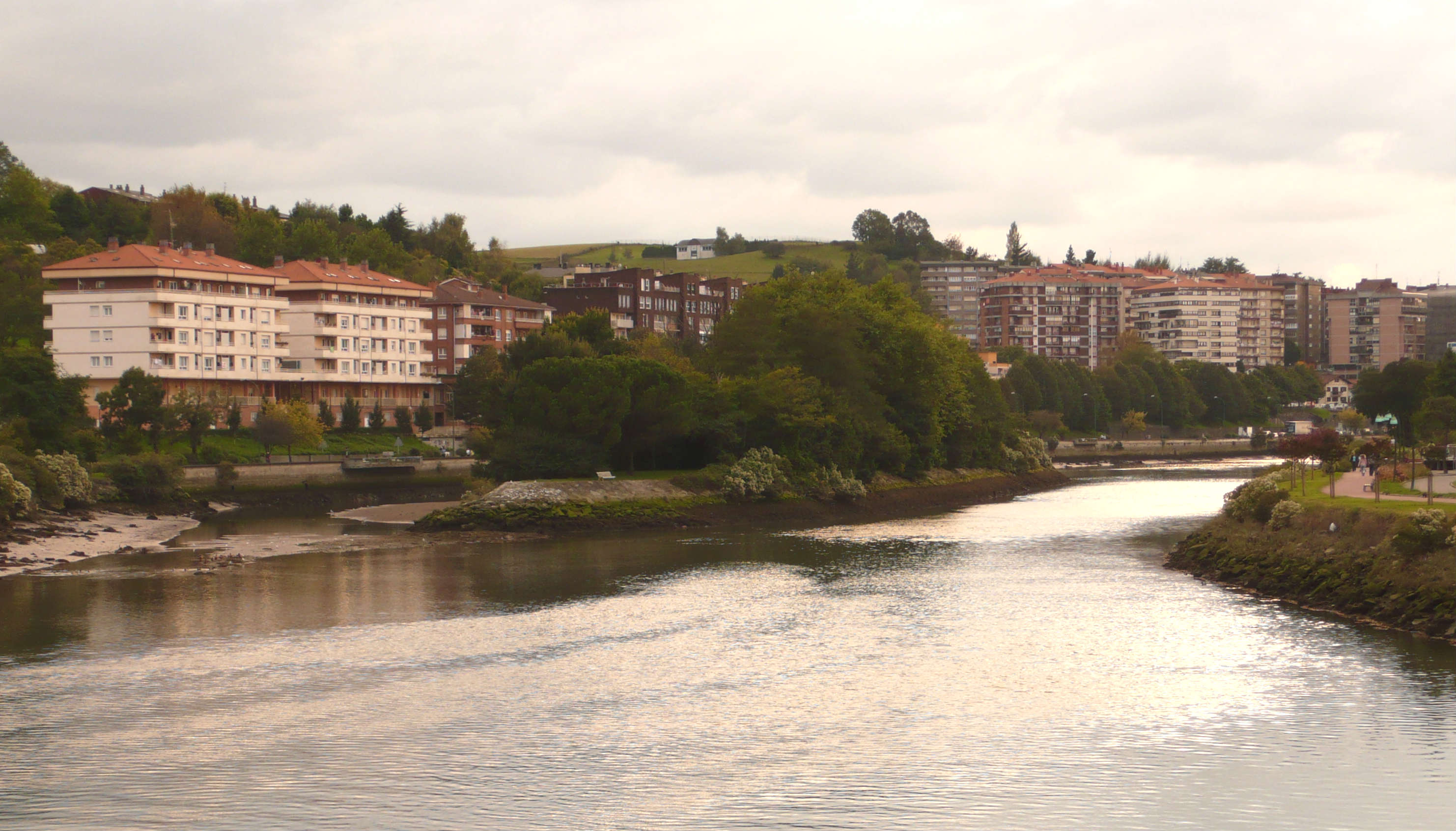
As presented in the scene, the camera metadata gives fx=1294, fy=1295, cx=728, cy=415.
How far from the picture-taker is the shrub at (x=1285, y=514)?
126 ft

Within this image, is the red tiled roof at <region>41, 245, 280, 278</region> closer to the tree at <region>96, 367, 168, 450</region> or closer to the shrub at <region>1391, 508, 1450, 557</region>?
the tree at <region>96, 367, 168, 450</region>

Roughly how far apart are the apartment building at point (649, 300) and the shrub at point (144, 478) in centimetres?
7374

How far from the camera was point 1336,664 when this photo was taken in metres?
24.6

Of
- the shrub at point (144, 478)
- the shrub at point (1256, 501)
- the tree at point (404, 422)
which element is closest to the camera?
the shrub at point (1256, 501)

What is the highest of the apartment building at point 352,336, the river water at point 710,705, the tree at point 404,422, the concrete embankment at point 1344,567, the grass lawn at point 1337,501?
the apartment building at point 352,336

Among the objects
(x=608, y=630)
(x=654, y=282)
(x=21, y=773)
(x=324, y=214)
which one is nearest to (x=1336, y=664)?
(x=608, y=630)

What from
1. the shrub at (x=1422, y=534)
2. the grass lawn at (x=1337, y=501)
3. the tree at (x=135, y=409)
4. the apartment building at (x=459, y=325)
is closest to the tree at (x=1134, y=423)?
the apartment building at (x=459, y=325)

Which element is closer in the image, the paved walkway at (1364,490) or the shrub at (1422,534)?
the shrub at (1422,534)

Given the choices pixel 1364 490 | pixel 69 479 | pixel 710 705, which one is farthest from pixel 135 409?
pixel 1364 490

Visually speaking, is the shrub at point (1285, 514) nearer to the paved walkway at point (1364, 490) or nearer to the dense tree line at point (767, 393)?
the paved walkway at point (1364, 490)

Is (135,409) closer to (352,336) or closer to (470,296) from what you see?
(352,336)

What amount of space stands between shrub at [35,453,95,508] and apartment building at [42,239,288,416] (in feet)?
100.0

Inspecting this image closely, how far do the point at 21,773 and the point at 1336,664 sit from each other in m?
22.5

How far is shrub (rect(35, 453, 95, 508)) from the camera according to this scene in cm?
5444
